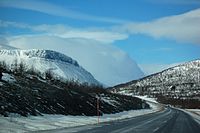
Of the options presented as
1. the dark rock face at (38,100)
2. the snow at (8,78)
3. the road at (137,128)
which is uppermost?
the snow at (8,78)

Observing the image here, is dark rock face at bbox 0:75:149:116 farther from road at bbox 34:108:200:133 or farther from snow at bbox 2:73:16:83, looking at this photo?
road at bbox 34:108:200:133

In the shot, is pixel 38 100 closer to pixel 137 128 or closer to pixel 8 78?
pixel 8 78

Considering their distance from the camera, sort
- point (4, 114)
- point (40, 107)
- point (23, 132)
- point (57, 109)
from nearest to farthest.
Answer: point (23, 132) → point (4, 114) → point (40, 107) → point (57, 109)

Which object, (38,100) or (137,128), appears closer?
(137,128)

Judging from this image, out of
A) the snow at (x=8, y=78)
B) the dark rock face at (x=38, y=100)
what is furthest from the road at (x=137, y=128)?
the snow at (x=8, y=78)

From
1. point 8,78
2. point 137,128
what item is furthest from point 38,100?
point 137,128

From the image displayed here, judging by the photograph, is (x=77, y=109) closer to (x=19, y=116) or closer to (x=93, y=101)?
(x=93, y=101)

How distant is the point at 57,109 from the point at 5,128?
785 inches

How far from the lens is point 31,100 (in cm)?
4391

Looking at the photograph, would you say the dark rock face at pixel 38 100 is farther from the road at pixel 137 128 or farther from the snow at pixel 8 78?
the road at pixel 137 128

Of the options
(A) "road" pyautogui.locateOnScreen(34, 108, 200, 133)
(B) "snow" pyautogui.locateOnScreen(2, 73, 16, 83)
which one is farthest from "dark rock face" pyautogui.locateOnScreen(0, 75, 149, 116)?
(A) "road" pyautogui.locateOnScreen(34, 108, 200, 133)

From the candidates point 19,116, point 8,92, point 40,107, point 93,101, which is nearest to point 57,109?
point 40,107

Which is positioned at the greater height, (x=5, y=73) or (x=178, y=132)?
(x=5, y=73)

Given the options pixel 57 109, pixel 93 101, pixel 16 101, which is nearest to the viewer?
pixel 16 101
